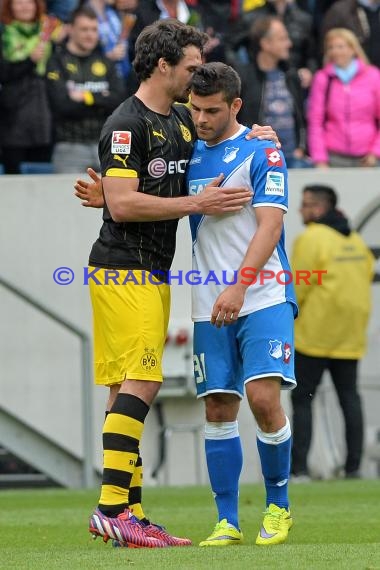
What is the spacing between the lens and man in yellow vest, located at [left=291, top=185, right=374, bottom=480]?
11.8m

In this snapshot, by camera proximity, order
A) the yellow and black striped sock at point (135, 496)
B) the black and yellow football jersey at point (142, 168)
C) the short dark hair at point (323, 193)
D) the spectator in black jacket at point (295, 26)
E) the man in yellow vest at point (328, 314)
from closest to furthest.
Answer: the black and yellow football jersey at point (142, 168) → the yellow and black striped sock at point (135, 496) → the man in yellow vest at point (328, 314) → the short dark hair at point (323, 193) → the spectator in black jacket at point (295, 26)

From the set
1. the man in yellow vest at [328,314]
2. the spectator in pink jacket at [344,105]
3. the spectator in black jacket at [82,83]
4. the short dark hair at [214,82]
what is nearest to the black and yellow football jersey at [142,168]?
the short dark hair at [214,82]

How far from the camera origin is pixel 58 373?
1253 centimetres

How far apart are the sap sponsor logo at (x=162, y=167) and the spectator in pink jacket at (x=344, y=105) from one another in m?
6.81

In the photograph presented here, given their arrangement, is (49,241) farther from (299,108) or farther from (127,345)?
(127,345)

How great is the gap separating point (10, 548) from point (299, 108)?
752 centimetres

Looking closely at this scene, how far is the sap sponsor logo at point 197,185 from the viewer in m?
6.34

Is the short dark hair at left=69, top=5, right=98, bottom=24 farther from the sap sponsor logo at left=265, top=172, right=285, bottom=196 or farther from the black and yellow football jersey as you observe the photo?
the sap sponsor logo at left=265, top=172, right=285, bottom=196

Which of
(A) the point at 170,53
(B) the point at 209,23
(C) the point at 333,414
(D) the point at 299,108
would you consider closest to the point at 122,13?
(B) the point at 209,23

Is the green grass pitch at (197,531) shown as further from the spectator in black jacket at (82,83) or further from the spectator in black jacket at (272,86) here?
the spectator in black jacket at (272,86)

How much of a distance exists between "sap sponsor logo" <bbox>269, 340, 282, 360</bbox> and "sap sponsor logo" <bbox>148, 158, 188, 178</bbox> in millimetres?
934

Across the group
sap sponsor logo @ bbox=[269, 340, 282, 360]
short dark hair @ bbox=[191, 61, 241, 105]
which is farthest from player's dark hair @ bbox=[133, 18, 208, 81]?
sap sponsor logo @ bbox=[269, 340, 282, 360]

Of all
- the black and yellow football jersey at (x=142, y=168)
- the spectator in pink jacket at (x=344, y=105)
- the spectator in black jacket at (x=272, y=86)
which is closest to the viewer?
the black and yellow football jersey at (x=142, y=168)

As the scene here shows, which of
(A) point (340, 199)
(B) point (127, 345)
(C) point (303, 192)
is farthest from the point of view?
(A) point (340, 199)
